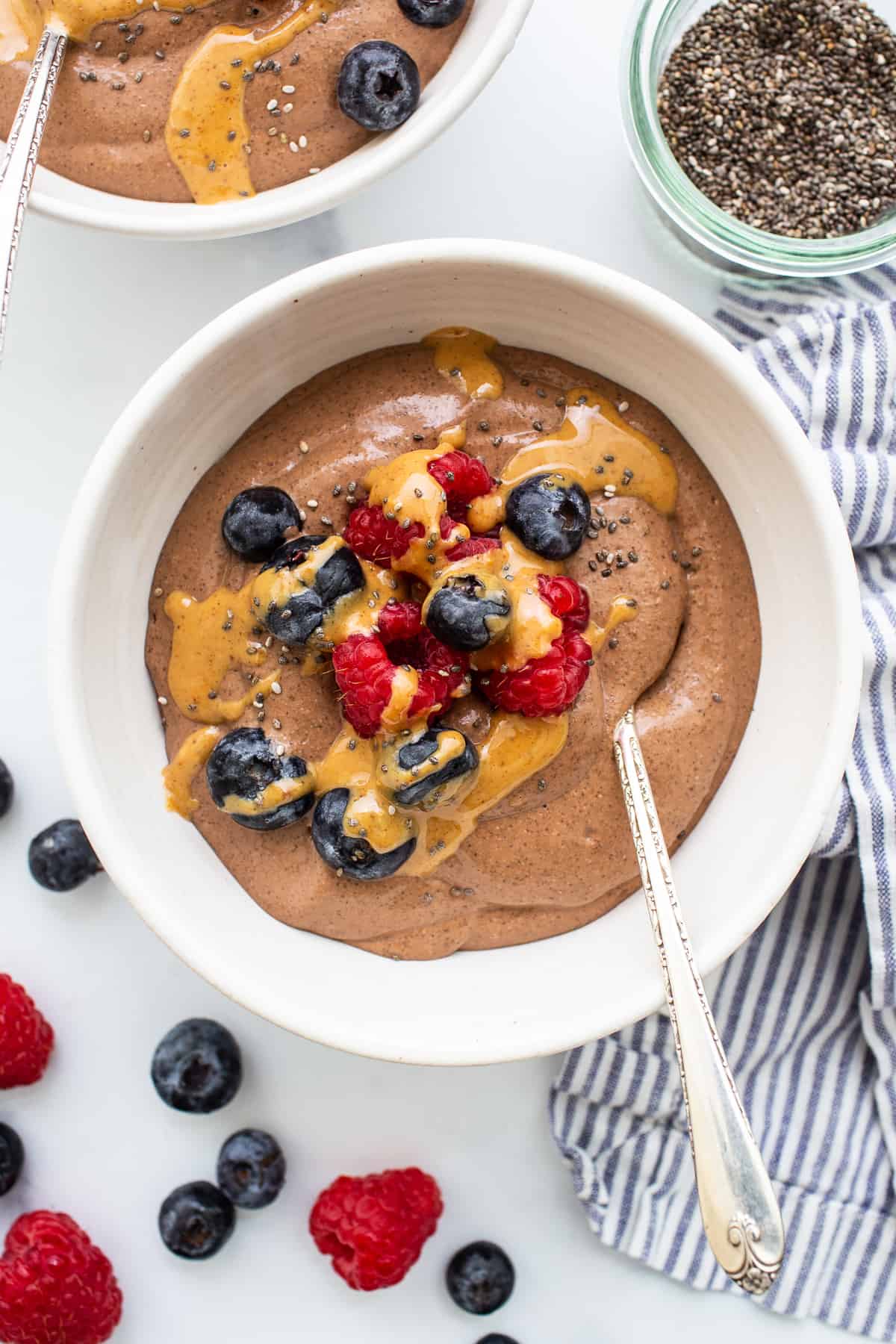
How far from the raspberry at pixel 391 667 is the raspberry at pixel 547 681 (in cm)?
6

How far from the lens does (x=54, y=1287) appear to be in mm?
2102

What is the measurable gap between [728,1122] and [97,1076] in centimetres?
127

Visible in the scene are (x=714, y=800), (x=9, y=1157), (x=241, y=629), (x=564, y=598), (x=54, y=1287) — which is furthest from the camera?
(x=9, y=1157)

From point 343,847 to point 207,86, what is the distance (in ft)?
3.70

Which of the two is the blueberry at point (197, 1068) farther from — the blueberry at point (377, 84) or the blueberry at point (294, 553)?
the blueberry at point (377, 84)

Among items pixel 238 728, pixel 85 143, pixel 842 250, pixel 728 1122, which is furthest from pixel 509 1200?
pixel 85 143

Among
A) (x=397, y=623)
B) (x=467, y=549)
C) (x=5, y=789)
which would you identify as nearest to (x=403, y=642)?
(x=397, y=623)

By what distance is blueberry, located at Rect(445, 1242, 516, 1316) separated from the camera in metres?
2.19

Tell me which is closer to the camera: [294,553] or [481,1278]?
[294,553]

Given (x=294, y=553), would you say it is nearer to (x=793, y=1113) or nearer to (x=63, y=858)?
(x=63, y=858)

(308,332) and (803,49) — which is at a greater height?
(803,49)

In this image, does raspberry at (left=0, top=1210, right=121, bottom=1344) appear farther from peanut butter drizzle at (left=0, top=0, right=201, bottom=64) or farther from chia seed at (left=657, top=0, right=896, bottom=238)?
Result: chia seed at (left=657, top=0, right=896, bottom=238)

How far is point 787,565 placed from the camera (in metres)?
1.73

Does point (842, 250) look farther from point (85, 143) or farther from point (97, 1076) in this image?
point (97, 1076)
